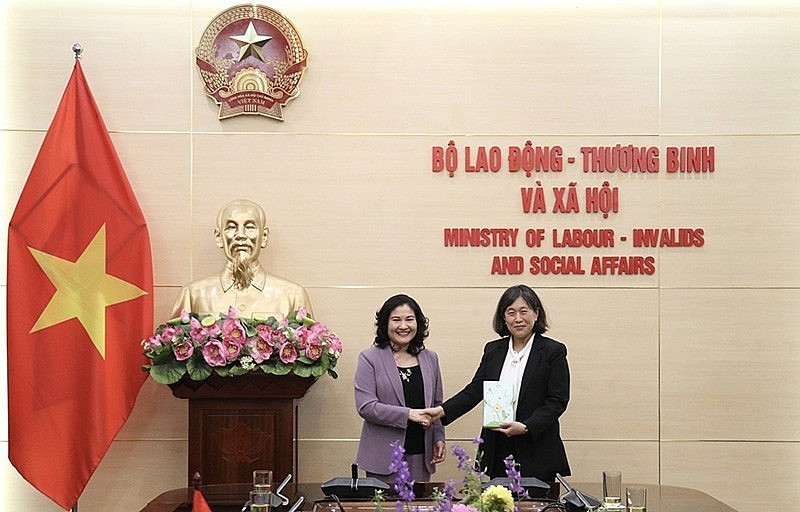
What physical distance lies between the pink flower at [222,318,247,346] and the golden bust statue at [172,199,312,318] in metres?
0.38

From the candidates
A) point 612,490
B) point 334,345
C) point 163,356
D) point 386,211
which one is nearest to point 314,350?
point 334,345

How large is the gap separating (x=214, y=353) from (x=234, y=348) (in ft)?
0.33

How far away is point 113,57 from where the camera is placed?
19.8 feet

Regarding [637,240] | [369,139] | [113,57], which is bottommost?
[637,240]

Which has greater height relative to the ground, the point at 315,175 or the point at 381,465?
the point at 315,175

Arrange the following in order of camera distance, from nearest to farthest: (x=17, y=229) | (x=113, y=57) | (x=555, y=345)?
(x=555, y=345)
(x=17, y=229)
(x=113, y=57)

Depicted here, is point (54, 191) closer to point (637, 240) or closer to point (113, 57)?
point (113, 57)

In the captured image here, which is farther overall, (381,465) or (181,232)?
(181,232)

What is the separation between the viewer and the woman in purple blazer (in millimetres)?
5102

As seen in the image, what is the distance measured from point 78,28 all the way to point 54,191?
105 centimetres

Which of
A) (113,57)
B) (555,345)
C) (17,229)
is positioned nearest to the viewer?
(555,345)

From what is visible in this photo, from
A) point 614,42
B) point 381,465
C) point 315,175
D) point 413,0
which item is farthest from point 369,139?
point 381,465

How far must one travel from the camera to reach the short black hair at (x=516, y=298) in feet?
16.7

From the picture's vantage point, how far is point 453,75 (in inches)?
239
